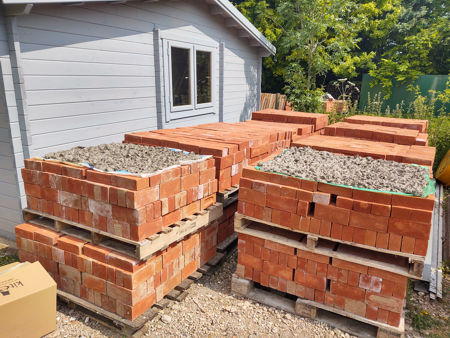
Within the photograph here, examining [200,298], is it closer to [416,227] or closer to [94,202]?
[94,202]

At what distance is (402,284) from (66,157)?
152 inches

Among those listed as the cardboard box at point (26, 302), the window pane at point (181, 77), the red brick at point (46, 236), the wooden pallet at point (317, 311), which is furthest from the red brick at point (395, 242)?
the window pane at point (181, 77)

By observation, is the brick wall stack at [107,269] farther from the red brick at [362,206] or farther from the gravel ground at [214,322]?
the red brick at [362,206]

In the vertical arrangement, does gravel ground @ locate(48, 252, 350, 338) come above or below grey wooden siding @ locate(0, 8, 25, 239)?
below

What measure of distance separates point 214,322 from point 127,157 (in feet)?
7.13

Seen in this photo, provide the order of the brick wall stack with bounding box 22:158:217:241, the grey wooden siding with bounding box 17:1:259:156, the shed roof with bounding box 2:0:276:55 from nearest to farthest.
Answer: the brick wall stack with bounding box 22:158:217:241, the grey wooden siding with bounding box 17:1:259:156, the shed roof with bounding box 2:0:276:55

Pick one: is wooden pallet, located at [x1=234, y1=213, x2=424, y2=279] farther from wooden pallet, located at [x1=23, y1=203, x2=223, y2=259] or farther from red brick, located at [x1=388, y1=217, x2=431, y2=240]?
wooden pallet, located at [x1=23, y1=203, x2=223, y2=259]

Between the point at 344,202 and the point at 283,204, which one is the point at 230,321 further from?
the point at 344,202

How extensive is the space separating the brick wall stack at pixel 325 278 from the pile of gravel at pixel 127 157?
4.18ft

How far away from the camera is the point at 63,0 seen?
4648mm

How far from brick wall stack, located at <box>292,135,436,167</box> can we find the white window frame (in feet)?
11.6

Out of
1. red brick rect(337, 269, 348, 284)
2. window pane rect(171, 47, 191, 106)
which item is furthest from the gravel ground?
window pane rect(171, 47, 191, 106)

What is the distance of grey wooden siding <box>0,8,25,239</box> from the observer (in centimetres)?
445

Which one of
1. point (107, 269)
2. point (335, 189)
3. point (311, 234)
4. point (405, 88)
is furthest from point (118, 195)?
point (405, 88)
